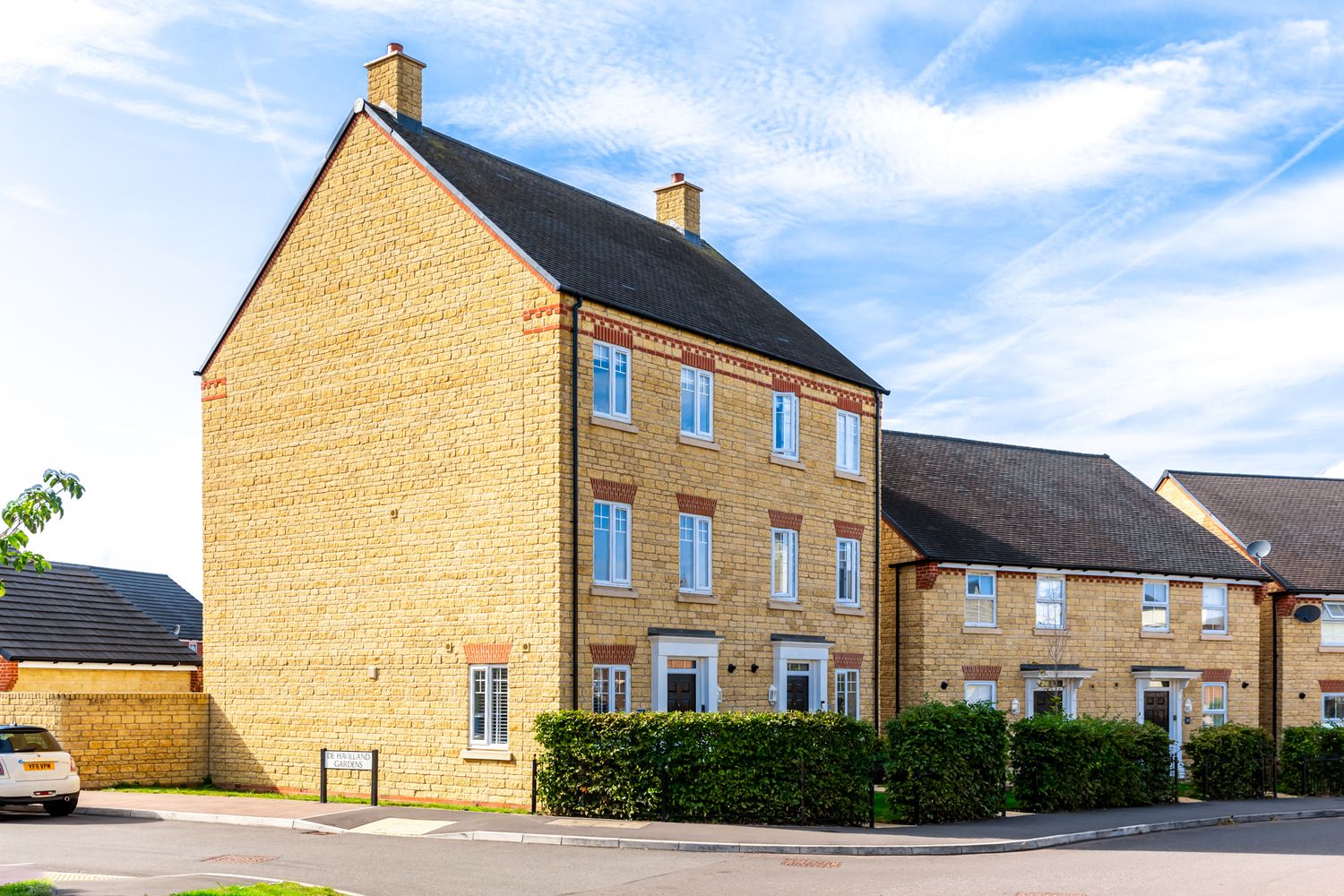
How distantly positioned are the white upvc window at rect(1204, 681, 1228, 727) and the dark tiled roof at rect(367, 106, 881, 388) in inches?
525

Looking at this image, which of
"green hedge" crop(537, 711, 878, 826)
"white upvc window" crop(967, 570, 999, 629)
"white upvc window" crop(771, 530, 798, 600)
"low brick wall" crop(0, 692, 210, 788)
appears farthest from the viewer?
"white upvc window" crop(967, 570, 999, 629)

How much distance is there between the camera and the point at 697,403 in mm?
26719

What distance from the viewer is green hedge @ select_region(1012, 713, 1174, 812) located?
24.0 meters

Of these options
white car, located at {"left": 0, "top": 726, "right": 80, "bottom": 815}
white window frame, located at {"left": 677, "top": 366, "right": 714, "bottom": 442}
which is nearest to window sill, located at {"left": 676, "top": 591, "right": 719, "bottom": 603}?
white window frame, located at {"left": 677, "top": 366, "right": 714, "bottom": 442}

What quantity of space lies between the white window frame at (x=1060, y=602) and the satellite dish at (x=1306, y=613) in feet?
29.6

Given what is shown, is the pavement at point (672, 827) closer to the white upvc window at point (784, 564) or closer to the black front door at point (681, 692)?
the black front door at point (681, 692)

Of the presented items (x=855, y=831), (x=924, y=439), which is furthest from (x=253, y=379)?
(x=924, y=439)

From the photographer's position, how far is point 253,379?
1113 inches

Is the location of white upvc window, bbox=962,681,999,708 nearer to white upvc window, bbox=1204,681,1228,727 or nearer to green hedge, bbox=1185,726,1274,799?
green hedge, bbox=1185,726,1274,799

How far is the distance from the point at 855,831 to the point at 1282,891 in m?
6.84

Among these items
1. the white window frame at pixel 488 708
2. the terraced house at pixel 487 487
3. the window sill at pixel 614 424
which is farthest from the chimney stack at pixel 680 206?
the white window frame at pixel 488 708

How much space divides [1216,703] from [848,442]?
1367 cm

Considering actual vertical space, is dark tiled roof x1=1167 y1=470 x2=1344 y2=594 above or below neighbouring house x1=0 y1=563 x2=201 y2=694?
above

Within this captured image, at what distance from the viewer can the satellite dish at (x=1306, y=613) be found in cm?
3903
